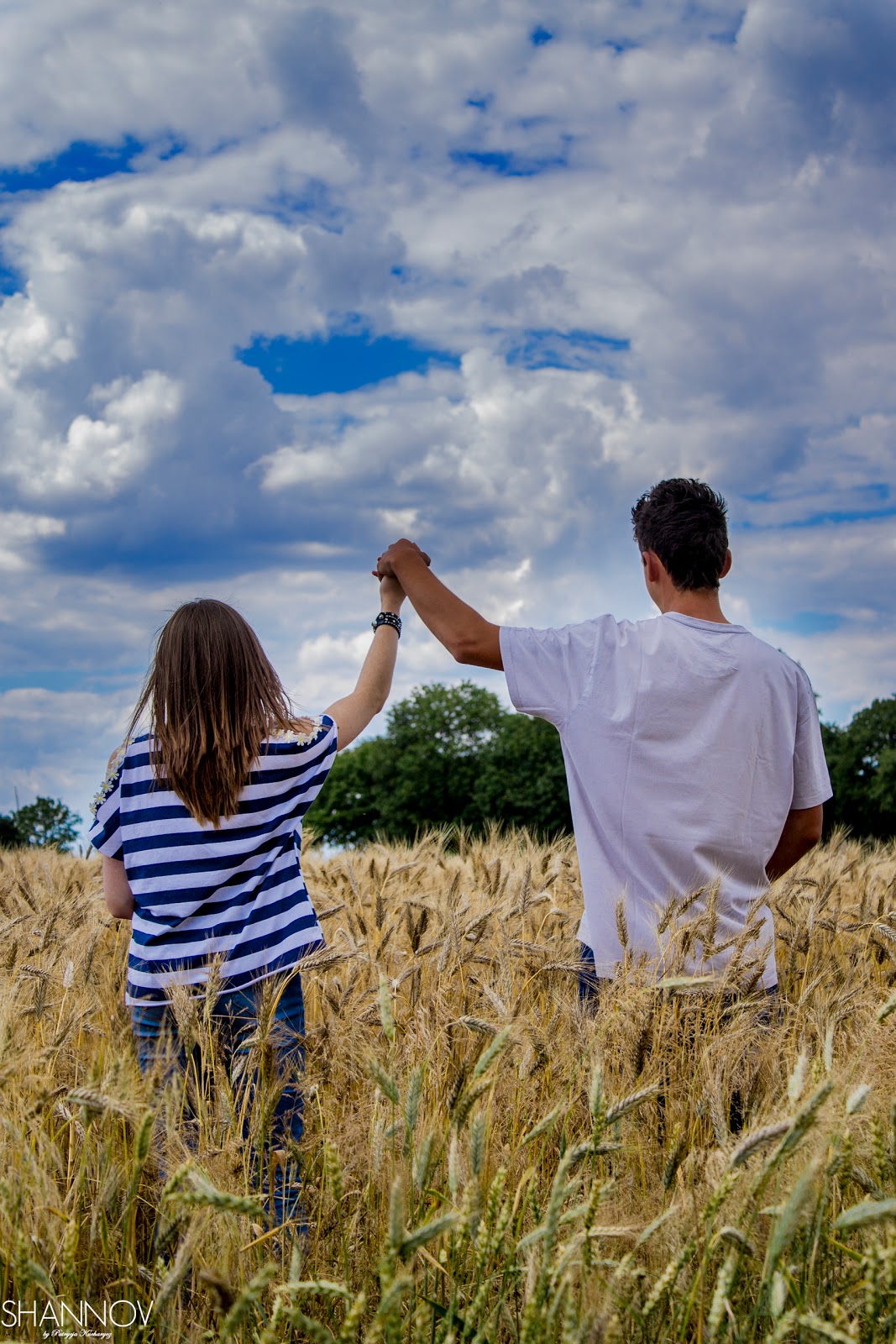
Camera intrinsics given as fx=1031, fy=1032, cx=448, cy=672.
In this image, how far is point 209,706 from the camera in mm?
2531

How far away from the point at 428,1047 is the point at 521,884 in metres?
1.30

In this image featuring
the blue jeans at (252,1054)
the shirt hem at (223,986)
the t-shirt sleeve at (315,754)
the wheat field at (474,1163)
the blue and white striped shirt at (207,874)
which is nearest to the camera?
the wheat field at (474,1163)

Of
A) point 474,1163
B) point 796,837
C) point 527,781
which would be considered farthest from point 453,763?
point 474,1163

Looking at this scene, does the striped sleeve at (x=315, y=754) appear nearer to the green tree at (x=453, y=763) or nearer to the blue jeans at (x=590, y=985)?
the blue jeans at (x=590, y=985)

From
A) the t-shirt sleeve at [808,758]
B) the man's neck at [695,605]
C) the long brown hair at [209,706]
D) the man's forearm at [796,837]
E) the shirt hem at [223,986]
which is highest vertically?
the man's neck at [695,605]

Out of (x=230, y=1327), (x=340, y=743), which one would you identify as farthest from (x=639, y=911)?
(x=230, y=1327)

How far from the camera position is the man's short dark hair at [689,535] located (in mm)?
2893

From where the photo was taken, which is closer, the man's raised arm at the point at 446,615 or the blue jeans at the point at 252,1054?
the blue jeans at the point at 252,1054

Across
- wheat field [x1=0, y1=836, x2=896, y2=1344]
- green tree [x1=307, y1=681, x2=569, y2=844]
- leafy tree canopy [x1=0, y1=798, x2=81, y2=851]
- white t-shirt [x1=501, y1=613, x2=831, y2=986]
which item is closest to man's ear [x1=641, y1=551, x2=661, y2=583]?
white t-shirt [x1=501, y1=613, x2=831, y2=986]

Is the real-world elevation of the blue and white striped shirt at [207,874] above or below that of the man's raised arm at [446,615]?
below

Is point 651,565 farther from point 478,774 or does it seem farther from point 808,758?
point 478,774

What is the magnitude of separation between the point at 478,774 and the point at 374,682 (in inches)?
653

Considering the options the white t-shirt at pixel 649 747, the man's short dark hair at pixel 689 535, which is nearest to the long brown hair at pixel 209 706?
the white t-shirt at pixel 649 747

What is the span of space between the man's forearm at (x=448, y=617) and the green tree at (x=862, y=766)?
51.7ft
